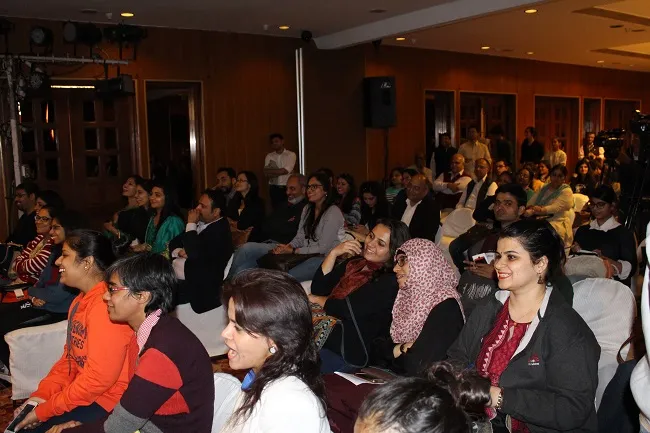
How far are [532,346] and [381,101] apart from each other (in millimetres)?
8257

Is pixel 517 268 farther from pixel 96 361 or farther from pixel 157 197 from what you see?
pixel 157 197

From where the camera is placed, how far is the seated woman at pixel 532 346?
2.11 m

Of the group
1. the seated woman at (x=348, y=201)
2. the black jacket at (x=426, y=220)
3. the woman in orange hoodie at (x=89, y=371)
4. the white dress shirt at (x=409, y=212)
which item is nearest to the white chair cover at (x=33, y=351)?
the woman in orange hoodie at (x=89, y=371)

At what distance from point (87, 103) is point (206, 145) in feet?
5.27

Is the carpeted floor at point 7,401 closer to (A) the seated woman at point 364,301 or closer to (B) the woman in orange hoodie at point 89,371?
(A) the seated woman at point 364,301

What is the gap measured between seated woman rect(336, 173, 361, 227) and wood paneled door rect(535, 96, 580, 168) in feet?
28.6

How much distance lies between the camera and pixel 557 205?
601 cm

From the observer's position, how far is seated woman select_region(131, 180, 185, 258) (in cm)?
506

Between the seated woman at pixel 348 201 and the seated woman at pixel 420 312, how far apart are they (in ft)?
9.50

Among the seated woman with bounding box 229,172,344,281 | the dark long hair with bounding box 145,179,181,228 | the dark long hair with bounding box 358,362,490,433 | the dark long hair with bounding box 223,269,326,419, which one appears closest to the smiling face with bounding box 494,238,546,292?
the dark long hair with bounding box 223,269,326,419

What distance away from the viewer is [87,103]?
8312 millimetres

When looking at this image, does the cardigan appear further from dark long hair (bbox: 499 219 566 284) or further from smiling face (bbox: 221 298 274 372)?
dark long hair (bbox: 499 219 566 284)

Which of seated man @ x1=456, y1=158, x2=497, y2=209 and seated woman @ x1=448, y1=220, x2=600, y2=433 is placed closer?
seated woman @ x1=448, y1=220, x2=600, y2=433

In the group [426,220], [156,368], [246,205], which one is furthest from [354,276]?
[246,205]
